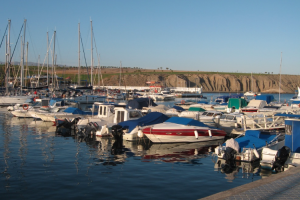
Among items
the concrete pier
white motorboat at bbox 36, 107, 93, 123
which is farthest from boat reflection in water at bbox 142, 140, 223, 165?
white motorboat at bbox 36, 107, 93, 123

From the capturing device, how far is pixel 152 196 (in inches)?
480

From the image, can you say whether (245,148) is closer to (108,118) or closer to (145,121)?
(145,121)

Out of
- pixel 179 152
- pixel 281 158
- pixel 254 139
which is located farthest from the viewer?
pixel 179 152

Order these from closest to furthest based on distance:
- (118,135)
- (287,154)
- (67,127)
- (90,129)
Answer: (287,154) < (118,135) < (90,129) < (67,127)

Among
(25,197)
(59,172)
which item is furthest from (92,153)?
(25,197)

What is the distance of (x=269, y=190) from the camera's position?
10.1 metres

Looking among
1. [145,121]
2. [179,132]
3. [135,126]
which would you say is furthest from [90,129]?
[179,132]

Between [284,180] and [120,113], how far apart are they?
17712mm

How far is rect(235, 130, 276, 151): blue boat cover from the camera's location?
62.7 ft

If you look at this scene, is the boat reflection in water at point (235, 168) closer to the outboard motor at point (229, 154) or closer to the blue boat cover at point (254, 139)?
the outboard motor at point (229, 154)

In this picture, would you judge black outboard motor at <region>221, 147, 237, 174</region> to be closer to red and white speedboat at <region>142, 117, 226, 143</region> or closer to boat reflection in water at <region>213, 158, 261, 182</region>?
boat reflection in water at <region>213, 158, 261, 182</region>

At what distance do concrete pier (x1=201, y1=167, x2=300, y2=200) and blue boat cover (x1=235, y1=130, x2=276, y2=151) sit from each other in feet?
23.5

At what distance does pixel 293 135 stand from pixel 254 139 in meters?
2.85

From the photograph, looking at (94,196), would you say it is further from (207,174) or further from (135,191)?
(207,174)
